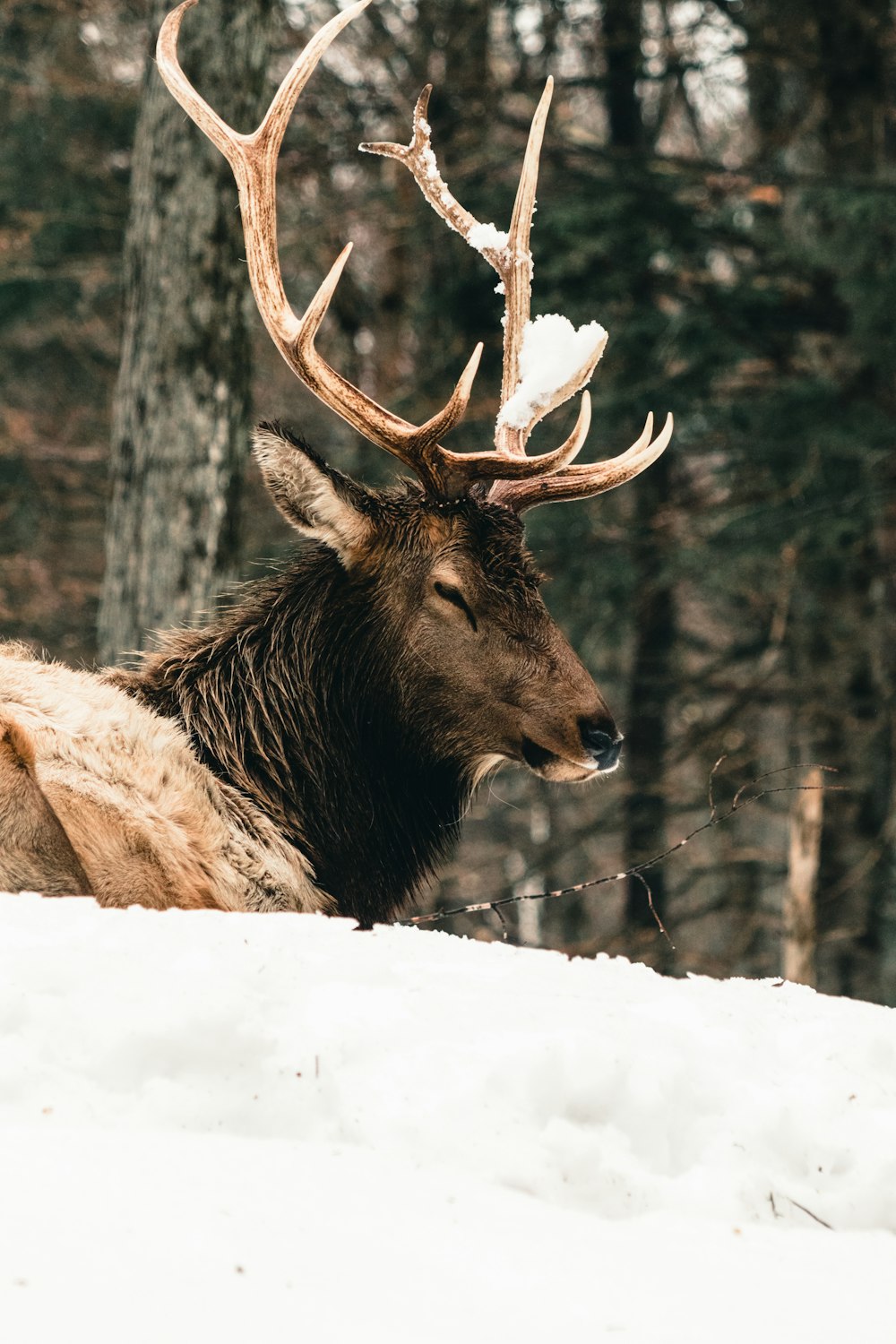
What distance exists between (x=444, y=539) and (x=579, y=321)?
6767mm

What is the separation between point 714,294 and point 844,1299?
31.4 ft

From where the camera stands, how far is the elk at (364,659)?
196 inches

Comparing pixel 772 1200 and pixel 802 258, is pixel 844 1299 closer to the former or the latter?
pixel 772 1200

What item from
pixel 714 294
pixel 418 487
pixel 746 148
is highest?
pixel 746 148

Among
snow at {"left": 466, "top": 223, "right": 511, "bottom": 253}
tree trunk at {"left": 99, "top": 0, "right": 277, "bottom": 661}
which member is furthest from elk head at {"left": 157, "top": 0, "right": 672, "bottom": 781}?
tree trunk at {"left": 99, "top": 0, "right": 277, "bottom": 661}

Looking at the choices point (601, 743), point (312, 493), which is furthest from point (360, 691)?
point (601, 743)

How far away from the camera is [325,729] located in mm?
5223

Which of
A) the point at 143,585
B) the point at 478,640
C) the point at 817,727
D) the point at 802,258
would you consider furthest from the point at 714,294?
the point at 478,640

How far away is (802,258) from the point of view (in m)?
10.9

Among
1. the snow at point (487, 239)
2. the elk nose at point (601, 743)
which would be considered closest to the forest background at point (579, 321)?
the snow at point (487, 239)

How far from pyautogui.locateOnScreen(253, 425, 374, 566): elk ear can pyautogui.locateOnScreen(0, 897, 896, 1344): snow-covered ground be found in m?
1.92

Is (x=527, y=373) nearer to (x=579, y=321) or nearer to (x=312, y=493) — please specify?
(x=312, y=493)

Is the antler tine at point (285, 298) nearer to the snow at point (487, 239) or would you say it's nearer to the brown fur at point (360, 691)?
the brown fur at point (360, 691)

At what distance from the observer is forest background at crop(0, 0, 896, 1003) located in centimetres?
684
